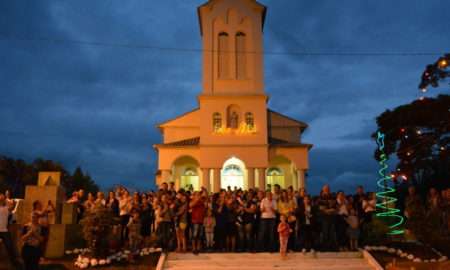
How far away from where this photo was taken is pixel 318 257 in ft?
46.4

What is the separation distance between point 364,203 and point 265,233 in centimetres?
331

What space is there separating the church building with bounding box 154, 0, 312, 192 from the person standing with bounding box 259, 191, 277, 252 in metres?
12.3

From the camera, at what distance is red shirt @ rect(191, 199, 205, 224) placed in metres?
14.3

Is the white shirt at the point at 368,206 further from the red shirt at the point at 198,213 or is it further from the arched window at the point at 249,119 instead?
the arched window at the point at 249,119

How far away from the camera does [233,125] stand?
94.6 ft

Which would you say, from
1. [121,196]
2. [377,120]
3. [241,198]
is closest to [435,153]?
[377,120]

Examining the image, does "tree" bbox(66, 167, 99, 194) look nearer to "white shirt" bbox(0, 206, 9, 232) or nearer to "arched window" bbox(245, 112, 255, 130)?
"arched window" bbox(245, 112, 255, 130)

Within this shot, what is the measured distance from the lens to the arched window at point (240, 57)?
29.6m

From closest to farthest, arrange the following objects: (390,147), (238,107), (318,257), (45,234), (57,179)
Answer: (45,234) → (318,257) → (57,179) → (238,107) → (390,147)

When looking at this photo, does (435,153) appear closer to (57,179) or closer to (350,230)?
(350,230)

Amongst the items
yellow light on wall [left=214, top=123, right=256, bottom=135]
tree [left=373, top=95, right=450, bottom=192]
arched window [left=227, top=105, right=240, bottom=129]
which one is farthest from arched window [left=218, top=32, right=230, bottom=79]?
tree [left=373, top=95, right=450, bottom=192]

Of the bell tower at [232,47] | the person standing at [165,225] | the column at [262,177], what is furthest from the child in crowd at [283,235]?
the bell tower at [232,47]

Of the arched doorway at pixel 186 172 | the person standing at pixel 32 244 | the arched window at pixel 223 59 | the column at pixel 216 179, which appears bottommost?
the person standing at pixel 32 244

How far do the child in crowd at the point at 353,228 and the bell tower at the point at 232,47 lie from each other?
1504 cm
